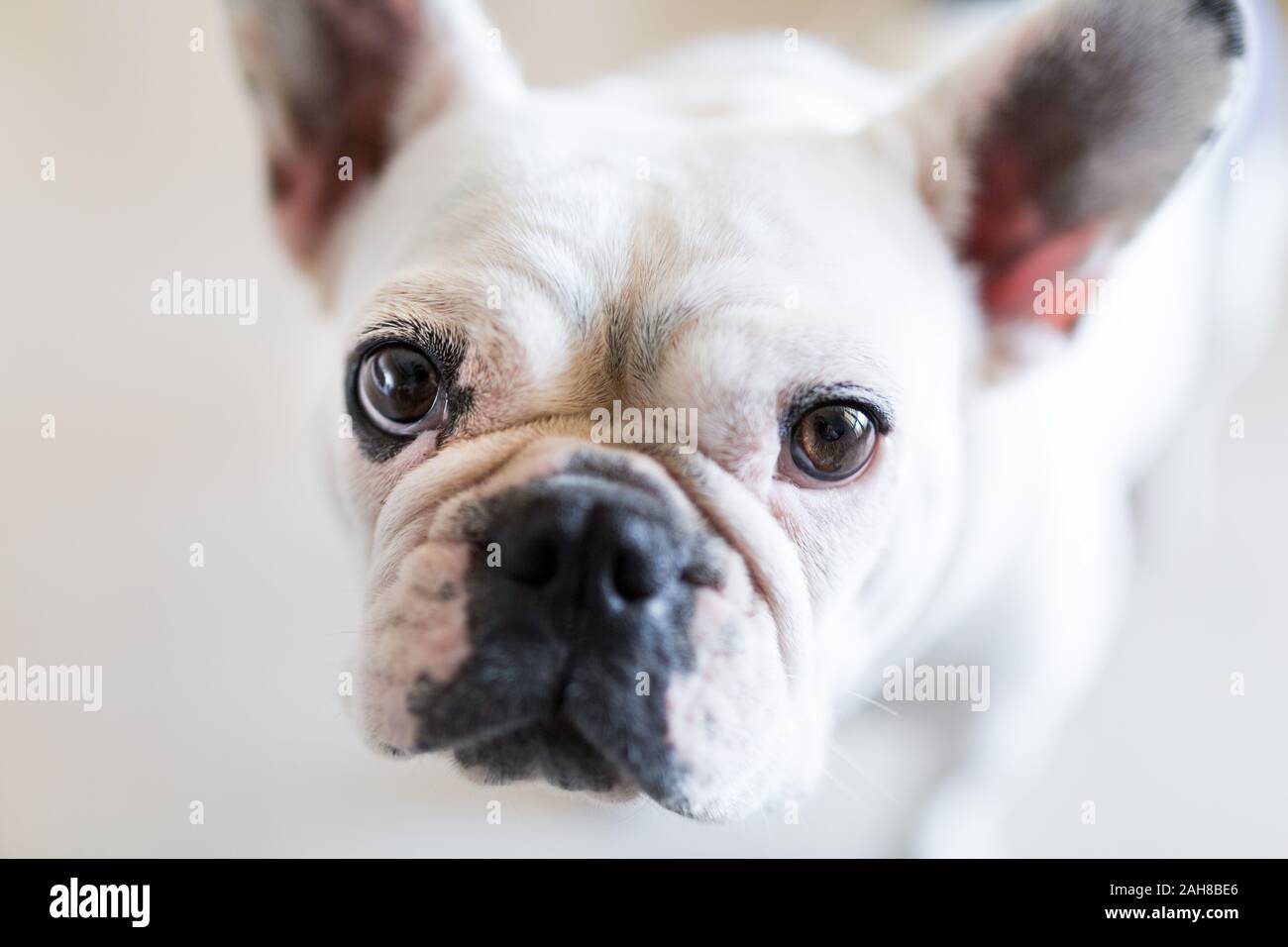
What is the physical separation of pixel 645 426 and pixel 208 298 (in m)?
1.74

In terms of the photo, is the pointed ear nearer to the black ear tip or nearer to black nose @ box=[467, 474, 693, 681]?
the black ear tip

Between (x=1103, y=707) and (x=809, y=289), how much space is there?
1478 mm

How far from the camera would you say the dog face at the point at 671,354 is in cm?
95

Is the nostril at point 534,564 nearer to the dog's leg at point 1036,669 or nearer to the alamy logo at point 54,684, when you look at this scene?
the dog's leg at point 1036,669

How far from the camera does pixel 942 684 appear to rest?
1709 mm

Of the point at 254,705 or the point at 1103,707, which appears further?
the point at 1103,707
